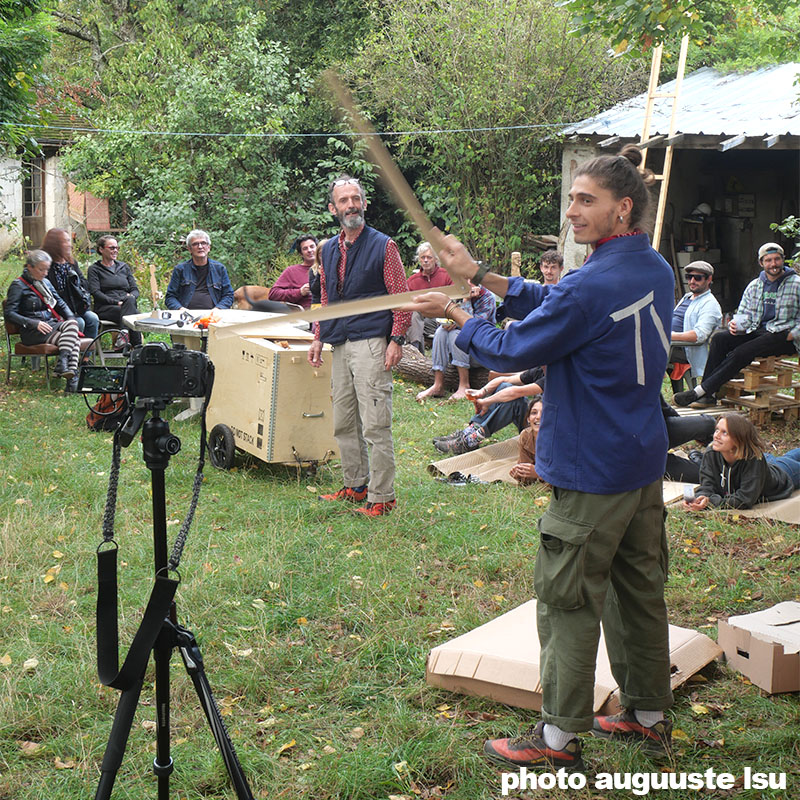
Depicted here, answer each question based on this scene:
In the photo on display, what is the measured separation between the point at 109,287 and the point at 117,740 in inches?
351

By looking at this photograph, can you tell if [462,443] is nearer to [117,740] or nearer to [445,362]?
[445,362]

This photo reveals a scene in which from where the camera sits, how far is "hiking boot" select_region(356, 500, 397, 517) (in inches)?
230

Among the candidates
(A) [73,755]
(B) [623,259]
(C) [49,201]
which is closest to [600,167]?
(B) [623,259]

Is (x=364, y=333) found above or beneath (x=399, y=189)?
beneath

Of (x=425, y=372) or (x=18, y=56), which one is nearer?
(x=18, y=56)

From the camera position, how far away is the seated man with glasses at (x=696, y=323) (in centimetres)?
931

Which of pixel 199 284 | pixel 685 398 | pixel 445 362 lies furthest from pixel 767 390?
pixel 199 284

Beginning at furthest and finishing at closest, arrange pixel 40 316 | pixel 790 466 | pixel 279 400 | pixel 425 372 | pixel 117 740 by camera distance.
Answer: pixel 425 372 → pixel 40 316 → pixel 279 400 → pixel 790 466 → pixel 117 740

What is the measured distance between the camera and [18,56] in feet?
30.1

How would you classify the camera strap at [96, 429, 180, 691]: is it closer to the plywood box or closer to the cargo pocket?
the cargo pocket

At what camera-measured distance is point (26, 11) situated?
9.55m

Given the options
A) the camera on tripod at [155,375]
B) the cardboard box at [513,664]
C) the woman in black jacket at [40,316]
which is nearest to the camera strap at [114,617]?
the camera on tripod at [155,375]

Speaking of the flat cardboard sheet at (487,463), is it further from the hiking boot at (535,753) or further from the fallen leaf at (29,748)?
the fallen leaf at (29,748)

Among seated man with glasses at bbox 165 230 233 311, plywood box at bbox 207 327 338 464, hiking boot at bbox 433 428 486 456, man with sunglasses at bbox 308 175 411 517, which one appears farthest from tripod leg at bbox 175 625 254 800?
seated man with glasses at bbox 165 230 233 311
